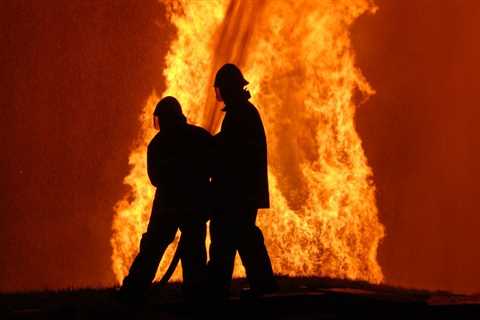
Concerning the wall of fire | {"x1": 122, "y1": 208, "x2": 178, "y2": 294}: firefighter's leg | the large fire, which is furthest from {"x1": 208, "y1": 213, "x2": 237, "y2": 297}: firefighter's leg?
the wall of fire

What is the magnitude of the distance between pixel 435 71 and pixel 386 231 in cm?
441

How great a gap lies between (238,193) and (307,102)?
9.97m

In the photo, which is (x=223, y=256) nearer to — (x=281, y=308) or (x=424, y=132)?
(x=281, y=308)

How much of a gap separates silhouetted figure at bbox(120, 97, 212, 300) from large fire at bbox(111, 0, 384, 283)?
22.2 feet

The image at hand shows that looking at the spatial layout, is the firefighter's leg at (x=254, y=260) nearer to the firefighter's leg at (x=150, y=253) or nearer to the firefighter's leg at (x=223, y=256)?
the firefighter's leg at (x=223, y=256)

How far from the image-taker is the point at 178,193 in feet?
25.2

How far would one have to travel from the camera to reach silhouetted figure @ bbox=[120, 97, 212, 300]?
759cm

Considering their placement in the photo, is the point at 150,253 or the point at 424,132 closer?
the point at 150,253

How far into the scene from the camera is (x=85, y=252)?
19.4 m

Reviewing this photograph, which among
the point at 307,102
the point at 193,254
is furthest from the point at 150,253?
the point at 307,102

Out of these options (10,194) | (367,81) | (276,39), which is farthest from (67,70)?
(367,81)

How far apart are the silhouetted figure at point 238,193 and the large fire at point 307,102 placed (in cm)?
713

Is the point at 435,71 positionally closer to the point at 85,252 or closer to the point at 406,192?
the point at 406,192

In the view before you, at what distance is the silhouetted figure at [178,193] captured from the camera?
24.9ft
